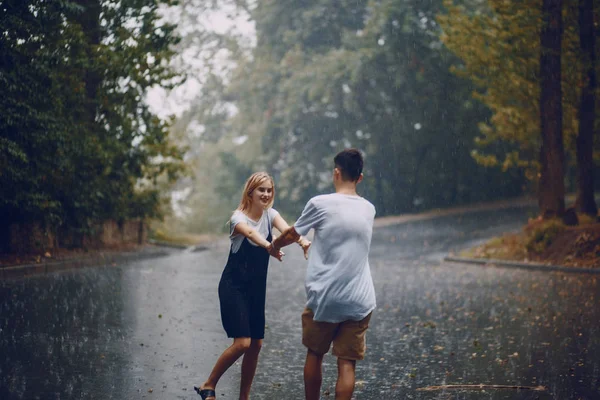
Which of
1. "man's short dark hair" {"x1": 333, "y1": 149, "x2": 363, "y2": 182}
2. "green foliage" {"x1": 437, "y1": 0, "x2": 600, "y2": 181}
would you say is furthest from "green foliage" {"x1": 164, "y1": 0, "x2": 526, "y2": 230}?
"man's short dark hair" {"x1": 333, "y1": 149, "x2": 363, "y2": 182}

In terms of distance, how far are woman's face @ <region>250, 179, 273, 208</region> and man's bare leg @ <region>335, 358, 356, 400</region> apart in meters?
1.29

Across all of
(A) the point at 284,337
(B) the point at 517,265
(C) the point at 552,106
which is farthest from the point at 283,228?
(C) the point at 552,106

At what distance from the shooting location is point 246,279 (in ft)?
20.0

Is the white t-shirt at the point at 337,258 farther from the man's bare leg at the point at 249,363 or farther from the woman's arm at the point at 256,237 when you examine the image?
the man's bare leg at the point at 249,363

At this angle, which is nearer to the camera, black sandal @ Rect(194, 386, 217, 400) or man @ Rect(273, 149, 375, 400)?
man @ Rect(273, 149, 375, 400)

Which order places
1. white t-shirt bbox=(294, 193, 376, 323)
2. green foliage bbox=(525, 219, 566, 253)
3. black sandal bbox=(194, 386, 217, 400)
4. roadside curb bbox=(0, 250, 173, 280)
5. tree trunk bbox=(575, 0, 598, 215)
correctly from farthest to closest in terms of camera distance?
tree trunk bbox=(575, 0, 598, 215), green foliage bbox=(525, 219, 566, 253), roadside curb bbox=(0, 250, 173, 280), black sandal bbox=(194, 386, 217, 400), white t-shirt bbox=(294, 193, 376, 323)

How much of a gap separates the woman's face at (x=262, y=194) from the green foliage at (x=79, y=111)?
9.96 metres

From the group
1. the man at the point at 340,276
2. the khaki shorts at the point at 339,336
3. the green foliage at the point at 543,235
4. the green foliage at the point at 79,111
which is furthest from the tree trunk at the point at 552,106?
the khaki shorts at the point at 339,336

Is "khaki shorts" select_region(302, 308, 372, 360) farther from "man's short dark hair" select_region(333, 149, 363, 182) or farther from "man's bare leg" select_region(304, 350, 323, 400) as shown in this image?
"man's short dark hair" select_region(333, 149, 363, 182)

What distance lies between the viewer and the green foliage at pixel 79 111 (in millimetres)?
15898

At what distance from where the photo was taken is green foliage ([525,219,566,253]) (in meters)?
21.4

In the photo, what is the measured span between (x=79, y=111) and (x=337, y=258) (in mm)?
15057

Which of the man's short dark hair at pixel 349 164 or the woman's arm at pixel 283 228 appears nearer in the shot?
the man's short dark hair at pixel 349 164

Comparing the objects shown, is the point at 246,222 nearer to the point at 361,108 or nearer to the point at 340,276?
the point at 340,276
